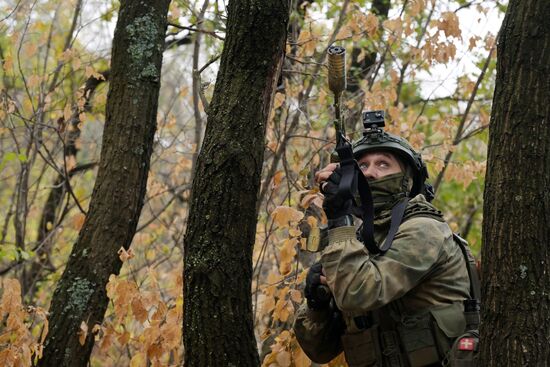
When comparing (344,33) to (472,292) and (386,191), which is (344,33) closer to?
(386,191)

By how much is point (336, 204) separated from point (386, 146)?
2.17 feet

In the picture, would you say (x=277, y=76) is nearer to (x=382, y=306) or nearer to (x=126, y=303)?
(x=382, y=306)

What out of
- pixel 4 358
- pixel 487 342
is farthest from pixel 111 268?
pixel 487 342

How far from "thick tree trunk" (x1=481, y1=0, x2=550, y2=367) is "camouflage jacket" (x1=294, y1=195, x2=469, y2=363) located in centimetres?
49

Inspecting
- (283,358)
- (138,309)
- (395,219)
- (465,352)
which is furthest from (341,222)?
(138,309)

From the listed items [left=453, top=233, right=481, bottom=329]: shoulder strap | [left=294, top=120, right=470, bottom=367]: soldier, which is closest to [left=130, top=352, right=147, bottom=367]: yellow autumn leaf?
[left=294, top=120, right=470, bottom=367]: soldier

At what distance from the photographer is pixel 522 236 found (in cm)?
265

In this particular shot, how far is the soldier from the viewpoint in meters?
3.14

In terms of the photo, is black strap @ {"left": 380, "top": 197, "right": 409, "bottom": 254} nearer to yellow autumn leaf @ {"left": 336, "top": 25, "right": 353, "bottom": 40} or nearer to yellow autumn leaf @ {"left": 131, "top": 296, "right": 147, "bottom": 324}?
yellow autumn leaf @ {"left": 131, "top": 296, "right": 147, "bottom": 324}

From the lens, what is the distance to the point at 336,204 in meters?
3.22

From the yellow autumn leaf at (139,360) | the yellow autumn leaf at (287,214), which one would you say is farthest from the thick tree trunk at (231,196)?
the yellow autumn leaf at (139,360)

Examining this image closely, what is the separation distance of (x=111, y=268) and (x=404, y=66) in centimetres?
411

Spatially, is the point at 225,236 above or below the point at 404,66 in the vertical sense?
below

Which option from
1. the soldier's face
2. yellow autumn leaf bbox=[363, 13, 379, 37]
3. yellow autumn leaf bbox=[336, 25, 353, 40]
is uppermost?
yellow autumn leaf bbox=[363, 13, 379, 37]
